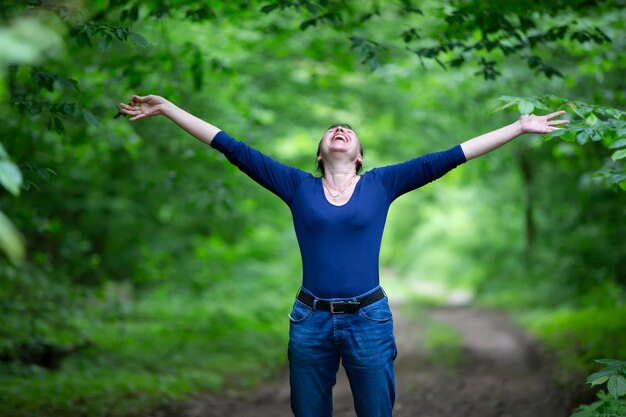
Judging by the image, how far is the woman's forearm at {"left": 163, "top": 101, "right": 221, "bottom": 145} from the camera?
Result: 3.75 m

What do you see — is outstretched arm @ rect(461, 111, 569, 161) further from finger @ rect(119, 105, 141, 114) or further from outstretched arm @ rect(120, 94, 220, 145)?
finger @ rect(119, 105, 141, 114)

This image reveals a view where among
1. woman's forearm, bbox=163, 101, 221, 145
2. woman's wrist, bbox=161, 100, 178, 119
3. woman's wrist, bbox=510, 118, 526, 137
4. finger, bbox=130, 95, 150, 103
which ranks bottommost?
woman's wrist, bbox=510, 118, 526, 137

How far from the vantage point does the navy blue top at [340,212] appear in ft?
11.4

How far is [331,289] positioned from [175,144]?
503 cm

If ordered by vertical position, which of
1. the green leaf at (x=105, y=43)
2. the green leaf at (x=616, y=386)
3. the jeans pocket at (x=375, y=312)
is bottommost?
the green leaf at (x=616, y=386)

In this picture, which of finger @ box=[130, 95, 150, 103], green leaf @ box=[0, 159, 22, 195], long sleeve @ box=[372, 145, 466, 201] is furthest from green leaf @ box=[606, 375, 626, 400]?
green leaf @ box=[0, 159, 22, 195]

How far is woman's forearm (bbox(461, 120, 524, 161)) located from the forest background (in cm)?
19

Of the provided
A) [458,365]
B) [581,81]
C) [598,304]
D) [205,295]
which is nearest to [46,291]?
[205,295]

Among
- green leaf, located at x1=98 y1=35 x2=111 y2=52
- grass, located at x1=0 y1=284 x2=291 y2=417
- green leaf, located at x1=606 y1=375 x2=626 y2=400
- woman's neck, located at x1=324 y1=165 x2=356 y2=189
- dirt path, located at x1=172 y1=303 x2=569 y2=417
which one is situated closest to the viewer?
green leaf, located at x1=606 y1=375 x2=626 y2=400

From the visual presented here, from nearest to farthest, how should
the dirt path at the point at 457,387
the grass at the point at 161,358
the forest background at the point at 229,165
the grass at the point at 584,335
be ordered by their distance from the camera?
the forest background at the point at 229,165 → the grass at the point at 161,358 → the dirt path at the point at 457,387 → the grass at the point at 584,335

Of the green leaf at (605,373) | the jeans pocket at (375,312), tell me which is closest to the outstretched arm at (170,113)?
the jeans pocket at (375,312)

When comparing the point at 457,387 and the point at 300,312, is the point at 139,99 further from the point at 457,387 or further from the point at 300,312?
the point at 457,387

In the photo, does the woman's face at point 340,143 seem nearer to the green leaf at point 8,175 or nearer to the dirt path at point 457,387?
the green leaf at point 8,175

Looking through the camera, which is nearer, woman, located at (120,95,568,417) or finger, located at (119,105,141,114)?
woman, located at (120,95,568,417)
